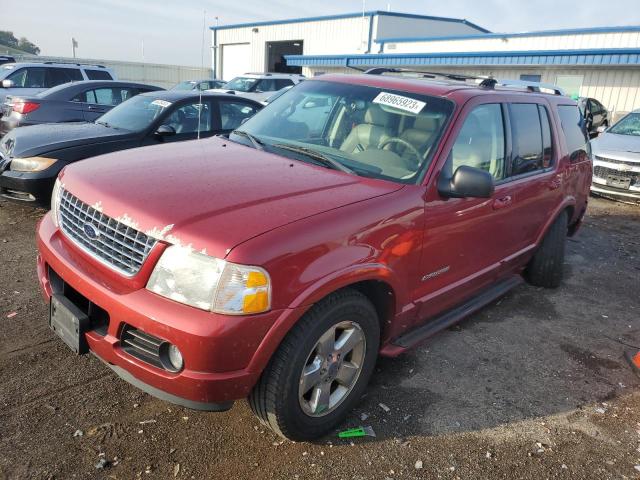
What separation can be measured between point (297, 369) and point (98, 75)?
12.5m

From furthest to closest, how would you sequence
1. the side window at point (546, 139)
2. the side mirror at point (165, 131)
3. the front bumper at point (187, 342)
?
the side mirror at point (165, 131) < the side window at point (546, 139) < the front bumper at point (187, 342)

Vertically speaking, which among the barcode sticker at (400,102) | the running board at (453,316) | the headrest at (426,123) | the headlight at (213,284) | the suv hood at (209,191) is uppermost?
the barcode sticker at (400,102)

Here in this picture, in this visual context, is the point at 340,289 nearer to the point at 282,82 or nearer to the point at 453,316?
the point at 453,316

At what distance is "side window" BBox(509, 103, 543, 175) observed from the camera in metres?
3.84

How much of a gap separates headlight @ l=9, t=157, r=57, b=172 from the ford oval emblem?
352 cm

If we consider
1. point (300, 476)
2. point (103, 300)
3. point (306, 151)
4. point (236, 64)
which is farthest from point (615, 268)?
point (236, 64)

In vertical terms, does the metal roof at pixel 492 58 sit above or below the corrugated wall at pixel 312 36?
below

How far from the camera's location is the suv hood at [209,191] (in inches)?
86.9

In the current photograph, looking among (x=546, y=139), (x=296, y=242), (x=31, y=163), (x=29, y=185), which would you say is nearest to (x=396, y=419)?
(x=296, y=242)

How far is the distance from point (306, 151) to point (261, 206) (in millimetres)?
970

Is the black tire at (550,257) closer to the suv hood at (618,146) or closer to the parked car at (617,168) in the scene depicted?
the parked car at (617,168)

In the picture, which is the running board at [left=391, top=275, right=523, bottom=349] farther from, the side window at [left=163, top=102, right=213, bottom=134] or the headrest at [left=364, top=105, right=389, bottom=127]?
the side window at [left=163, top=102, right=213, bottom=134]

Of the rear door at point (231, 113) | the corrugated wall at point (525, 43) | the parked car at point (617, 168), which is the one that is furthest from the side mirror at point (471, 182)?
the corrugated wall at point (525, 43)

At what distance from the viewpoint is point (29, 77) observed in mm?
12375
